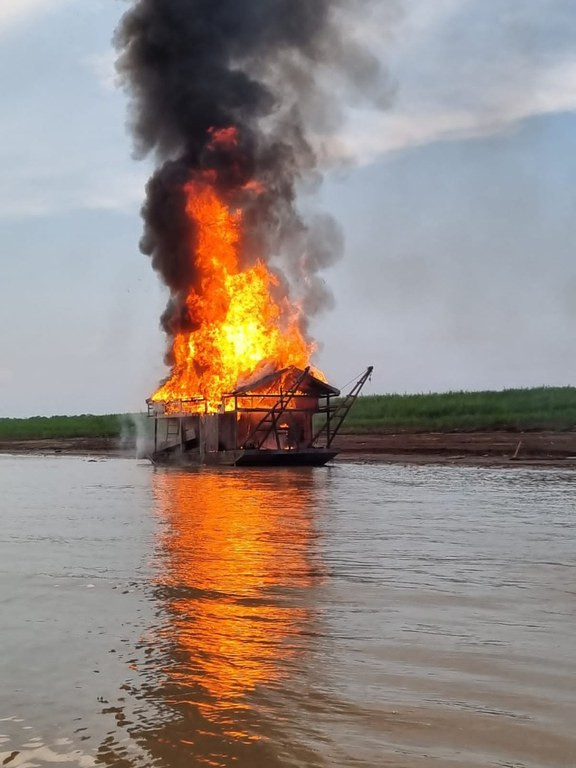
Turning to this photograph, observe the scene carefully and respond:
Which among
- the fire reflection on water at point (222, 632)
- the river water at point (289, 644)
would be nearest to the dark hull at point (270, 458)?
the fire reflection on water at point (222, 632)

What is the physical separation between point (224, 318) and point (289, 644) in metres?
38.7

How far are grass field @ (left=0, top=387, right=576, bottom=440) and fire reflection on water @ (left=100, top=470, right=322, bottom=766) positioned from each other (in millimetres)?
35118

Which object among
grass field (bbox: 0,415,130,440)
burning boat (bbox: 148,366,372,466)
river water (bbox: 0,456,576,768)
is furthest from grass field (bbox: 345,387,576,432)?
river water (bbox: 0,456,576,768)

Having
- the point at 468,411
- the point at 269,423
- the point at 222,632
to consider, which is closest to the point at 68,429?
the point at 468,411

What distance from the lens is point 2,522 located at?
18.5 meters

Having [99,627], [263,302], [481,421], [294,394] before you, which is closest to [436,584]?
[99,627]

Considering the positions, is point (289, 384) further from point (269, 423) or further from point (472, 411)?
point (472, 411)

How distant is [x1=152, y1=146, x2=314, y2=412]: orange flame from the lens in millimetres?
44938

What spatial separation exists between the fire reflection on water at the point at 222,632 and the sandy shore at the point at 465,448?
24.2 m

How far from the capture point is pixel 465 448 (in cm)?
4594

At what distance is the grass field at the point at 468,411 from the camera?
166ft

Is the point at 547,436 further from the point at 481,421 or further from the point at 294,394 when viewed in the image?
the point at 294,394

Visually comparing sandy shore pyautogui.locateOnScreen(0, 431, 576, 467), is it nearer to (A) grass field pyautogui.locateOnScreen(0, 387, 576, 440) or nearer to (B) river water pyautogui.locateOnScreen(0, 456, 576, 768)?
(A) grass field pyautogui.locateOnScreen(0, 387, 576, 440)

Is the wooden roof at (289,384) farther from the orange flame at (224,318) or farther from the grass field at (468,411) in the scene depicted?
the grass field at (468,411)
